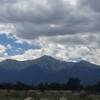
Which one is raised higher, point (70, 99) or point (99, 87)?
point (99, 87)

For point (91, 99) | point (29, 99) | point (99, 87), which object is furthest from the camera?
point (99, 87)

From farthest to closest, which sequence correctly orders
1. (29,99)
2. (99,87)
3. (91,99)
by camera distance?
(99,87)
(91,99)
(29,99)

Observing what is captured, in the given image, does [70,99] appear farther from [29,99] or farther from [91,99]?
[29,99]

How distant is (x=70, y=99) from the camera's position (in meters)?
72.5

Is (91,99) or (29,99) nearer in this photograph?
(29,99)

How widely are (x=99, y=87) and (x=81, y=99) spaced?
373 ft

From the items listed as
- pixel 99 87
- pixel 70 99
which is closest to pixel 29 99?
pixel 70 99

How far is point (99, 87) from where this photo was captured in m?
185

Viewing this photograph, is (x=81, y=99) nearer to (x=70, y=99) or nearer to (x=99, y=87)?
(x=70, y=99)

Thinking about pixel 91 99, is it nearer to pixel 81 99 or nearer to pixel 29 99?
pixel 81 99

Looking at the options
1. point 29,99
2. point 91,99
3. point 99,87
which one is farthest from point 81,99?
point 99,87

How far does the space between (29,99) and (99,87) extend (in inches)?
4805

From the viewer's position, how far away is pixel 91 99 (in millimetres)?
71938

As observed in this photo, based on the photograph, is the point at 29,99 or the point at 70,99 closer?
the point at 29,99
